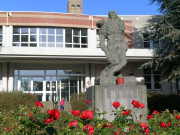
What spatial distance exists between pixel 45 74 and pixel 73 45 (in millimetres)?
3553

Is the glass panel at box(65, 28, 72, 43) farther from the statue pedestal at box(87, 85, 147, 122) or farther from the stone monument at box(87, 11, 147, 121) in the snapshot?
the statue pedestal at box(87, 85, 147, 122)

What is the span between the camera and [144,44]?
2375 cm

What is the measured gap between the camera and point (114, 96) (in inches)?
238

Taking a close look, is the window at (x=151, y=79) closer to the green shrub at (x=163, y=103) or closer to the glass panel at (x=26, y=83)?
the green shrub at (x=163, y=103)

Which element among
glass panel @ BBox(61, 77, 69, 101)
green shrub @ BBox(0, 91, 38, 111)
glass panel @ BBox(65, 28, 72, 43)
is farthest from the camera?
glass panel @ BBox(65, 28, 72, 43)

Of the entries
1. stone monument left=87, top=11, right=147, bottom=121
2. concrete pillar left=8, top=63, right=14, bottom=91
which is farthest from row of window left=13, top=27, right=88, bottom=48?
stone monument left=87, top=11, right=147, bottom=121

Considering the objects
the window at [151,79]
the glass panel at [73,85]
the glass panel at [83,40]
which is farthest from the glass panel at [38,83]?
the window at [151,79]

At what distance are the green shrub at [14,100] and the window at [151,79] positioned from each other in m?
11.0

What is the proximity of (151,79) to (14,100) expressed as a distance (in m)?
12.8

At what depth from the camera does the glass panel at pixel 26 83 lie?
2055 cm

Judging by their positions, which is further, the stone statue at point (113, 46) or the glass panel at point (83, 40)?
the glass panel at point (83, 40)

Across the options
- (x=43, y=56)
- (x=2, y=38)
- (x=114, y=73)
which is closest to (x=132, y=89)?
(x=114, y=73)

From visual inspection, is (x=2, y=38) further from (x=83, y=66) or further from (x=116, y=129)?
(x=116, y=129)

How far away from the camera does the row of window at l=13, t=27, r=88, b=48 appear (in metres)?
20.6
